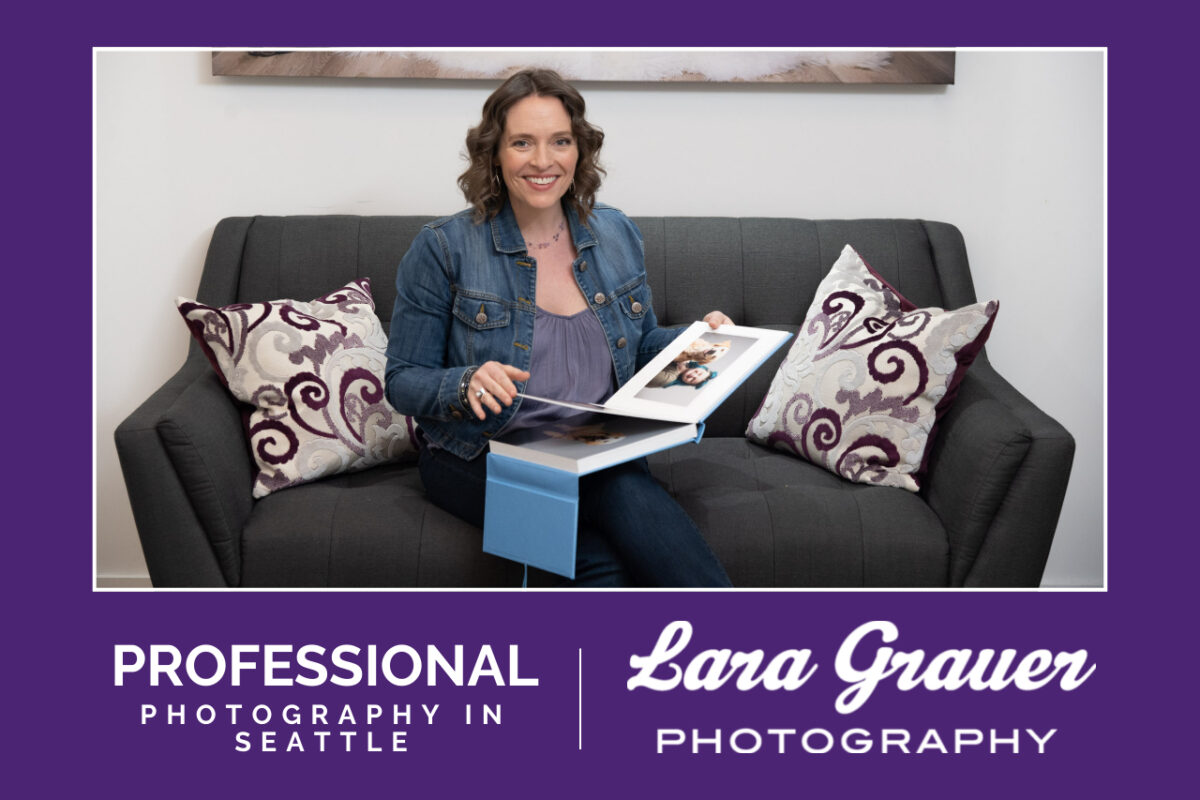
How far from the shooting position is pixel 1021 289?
2.71 m

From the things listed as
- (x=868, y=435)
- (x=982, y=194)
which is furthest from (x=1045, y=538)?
(x=982, y=194)

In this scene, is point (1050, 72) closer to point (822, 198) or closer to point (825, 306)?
point (822, 198)

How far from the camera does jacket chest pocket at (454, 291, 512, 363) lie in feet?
6.35

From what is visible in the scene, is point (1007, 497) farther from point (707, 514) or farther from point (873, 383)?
point (707, 514)

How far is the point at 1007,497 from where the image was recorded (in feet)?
6.48

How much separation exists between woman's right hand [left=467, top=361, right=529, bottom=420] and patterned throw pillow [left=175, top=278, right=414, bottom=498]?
528 mm

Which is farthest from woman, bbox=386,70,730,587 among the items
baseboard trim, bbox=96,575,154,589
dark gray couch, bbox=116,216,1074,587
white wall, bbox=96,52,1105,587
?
baseboard trim, bbox=96,575,154,589

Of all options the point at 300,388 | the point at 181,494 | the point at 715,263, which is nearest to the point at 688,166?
the point at 715,263

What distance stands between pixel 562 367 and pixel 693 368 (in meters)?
0.23

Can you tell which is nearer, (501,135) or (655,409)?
(655,409)

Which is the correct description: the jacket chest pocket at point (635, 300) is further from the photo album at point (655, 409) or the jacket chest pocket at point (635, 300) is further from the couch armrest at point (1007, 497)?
the couch armrest at point (1007, 497)

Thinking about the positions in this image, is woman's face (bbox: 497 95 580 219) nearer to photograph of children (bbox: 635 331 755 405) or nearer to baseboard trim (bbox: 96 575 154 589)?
photograph of children (bbox: 635 331 755 405)

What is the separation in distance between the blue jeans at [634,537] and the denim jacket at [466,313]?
0.12 m

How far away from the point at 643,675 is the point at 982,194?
5.40 feet
